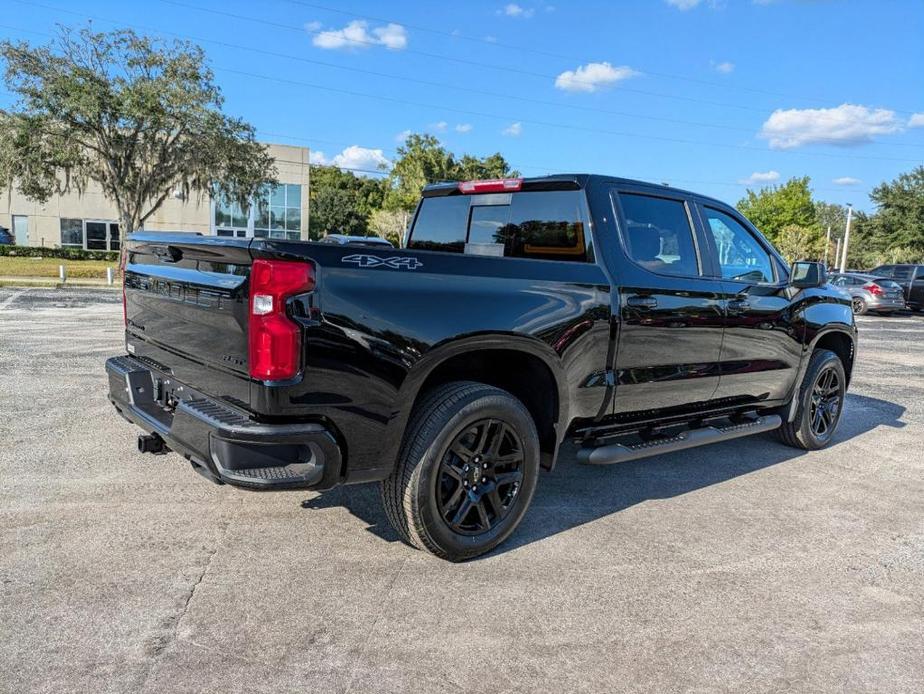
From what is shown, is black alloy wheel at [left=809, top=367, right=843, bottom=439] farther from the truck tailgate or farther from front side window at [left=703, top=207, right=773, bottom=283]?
the truck tailgate

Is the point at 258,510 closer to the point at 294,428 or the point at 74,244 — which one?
the point at 294,428

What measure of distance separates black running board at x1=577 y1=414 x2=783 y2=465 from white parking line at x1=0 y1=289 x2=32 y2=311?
14.5 metres

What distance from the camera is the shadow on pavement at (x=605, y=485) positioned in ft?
13.4

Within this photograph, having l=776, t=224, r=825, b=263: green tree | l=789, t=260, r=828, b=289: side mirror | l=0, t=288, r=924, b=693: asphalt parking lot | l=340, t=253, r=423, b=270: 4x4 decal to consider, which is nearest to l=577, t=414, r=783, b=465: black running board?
l=0, t=288, r=924, b=693: asphalt parking lot

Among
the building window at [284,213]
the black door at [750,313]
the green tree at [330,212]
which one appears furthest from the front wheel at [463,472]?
the green tree at [330,212]

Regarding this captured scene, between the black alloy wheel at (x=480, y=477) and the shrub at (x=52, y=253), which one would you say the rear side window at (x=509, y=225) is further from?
the shrub at (x=52, y=253)

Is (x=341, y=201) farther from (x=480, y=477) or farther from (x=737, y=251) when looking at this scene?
(x=480, y=477)

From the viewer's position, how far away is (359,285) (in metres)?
2.98

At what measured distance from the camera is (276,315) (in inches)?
112

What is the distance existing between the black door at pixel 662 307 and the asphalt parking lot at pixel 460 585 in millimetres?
764

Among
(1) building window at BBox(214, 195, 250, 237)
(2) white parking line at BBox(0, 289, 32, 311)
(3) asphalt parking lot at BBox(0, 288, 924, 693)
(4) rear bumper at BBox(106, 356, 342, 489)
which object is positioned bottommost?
(3) asphalt parking lot at BBox(0, 288, 924, 693)

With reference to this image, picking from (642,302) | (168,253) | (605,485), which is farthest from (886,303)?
(168,253)

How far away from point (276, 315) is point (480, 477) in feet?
→ 4.48

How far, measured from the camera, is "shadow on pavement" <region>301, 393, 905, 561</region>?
4086 millimetres
